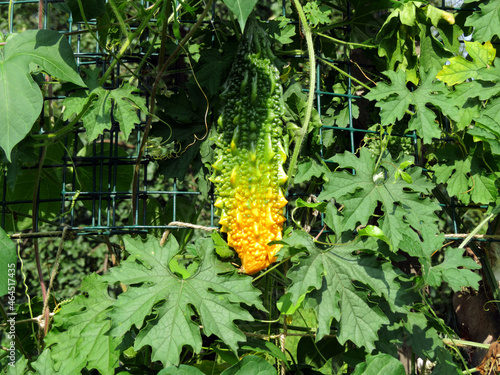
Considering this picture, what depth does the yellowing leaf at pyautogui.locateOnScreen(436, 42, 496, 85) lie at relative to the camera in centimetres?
187

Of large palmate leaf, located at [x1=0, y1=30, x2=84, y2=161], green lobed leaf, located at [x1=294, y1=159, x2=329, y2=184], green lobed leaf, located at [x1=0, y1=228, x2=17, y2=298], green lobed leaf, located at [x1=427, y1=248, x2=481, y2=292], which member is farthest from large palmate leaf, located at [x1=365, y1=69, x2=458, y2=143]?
green lobed leaf, located at [x1=0, y1=228, x2=17, y2=298]

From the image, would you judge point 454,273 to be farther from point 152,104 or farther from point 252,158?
point 152,104

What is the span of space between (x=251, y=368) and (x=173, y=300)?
0.31 metres

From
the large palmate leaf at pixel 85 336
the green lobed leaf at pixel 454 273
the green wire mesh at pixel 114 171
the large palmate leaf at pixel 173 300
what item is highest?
the green wire mesh at pixel 114 171

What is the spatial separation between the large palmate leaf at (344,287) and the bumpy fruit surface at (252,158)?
0.45 feet

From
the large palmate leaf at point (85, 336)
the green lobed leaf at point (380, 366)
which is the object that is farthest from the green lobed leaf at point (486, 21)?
the large palmate leaf at point (85, 336)

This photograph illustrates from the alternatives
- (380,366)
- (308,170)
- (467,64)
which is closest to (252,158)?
(308,170)

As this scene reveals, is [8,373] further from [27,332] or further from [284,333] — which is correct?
[284,333]

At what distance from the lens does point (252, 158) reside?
1.70 m

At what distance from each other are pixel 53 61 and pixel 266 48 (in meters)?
0.69

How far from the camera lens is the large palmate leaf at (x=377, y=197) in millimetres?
1577

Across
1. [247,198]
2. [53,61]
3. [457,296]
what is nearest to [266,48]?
[247,198]

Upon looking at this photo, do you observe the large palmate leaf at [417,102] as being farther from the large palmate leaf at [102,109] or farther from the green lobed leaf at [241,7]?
the large palmate leaf at [102,109]

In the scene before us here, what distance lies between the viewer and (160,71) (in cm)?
177
